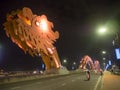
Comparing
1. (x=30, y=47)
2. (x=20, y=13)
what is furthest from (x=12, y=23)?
(x=30, y=47)

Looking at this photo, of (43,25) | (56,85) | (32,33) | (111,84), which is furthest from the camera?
(43,25)

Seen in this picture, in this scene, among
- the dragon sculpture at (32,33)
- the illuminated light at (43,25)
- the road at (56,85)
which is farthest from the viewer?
the illuminated light at (43,25)

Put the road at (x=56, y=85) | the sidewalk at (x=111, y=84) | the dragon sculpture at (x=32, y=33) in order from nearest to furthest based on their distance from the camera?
the sidewalk at (x=111, y=84) < the road at (x=56, y=85) < the dragon sculpture at (x=32, y=33)

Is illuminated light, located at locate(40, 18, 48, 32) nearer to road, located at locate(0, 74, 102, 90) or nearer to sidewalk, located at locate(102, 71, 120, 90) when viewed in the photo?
road, located at locate(0, 74, 102, 90)

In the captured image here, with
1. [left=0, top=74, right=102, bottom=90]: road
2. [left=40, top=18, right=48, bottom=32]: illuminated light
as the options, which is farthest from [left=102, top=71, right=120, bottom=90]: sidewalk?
[left=40, top=18, right=48, bottom=32]: illuminated light

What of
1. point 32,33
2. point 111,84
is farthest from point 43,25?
point 111,84

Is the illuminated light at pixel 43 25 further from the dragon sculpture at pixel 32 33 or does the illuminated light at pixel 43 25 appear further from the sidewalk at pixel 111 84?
the sidewalk at pixel 111 84

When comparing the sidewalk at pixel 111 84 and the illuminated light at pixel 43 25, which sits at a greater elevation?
the illuminated light at pixel 43 25

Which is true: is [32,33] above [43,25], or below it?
below

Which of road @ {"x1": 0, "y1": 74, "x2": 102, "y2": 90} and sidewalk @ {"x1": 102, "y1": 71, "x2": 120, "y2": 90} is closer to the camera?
sidewalk @ {"x1": 102, "y1": 71, "x2": 120, "y2": 90}

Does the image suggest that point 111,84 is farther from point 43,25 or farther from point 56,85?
point 43,25

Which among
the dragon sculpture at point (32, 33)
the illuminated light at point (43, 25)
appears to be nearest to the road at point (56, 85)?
the dragon sculpture at point (32, 33)

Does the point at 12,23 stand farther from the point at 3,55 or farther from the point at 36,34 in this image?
the point at 3,55

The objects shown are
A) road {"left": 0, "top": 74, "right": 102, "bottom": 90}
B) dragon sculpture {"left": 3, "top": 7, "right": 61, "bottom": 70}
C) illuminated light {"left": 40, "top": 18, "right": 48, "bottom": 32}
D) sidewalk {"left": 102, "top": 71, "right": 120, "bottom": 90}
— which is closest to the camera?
sidewalk {"left": 102, "top": 71, "right": 120, "bottom": 90}
